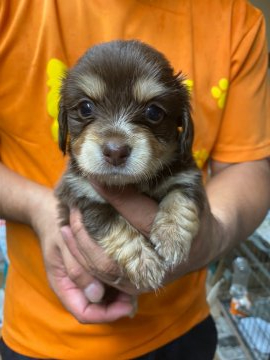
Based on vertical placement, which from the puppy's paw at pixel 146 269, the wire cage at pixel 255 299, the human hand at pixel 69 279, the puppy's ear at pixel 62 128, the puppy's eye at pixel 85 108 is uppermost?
the puppy's eye at pixel 85 108

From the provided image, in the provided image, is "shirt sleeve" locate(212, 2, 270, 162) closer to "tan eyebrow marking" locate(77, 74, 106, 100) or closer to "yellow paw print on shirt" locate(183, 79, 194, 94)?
"yellow paw print on shirt" locate(183, 79, 194, 94)

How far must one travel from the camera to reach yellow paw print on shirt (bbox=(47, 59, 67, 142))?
4.42 feet

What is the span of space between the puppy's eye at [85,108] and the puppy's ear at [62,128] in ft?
0.30

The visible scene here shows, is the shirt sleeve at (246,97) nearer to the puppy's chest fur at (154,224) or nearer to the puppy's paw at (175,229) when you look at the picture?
the puppy's chest fur at (154,224)

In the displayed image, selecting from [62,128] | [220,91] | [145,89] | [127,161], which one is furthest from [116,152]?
[220,91]

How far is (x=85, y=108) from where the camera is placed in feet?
3.83

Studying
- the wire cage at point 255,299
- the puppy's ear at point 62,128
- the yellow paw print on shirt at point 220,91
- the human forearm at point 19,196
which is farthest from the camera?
the wire cage at point 255,299

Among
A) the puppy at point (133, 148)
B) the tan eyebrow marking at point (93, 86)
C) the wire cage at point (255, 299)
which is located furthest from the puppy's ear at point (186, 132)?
the wire cage at point (255, 299)

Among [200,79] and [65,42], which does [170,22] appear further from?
[65,42]

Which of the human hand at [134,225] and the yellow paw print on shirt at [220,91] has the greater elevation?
the yellow paw print on shirt at [220,91]

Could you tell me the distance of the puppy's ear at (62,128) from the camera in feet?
4.15

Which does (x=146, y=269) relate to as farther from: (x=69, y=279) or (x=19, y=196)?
(x=19, y=196)

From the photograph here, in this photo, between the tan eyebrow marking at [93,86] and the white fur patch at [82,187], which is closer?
the tan eyebrow marking at [93,86]

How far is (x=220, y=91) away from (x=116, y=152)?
0.64 meters
